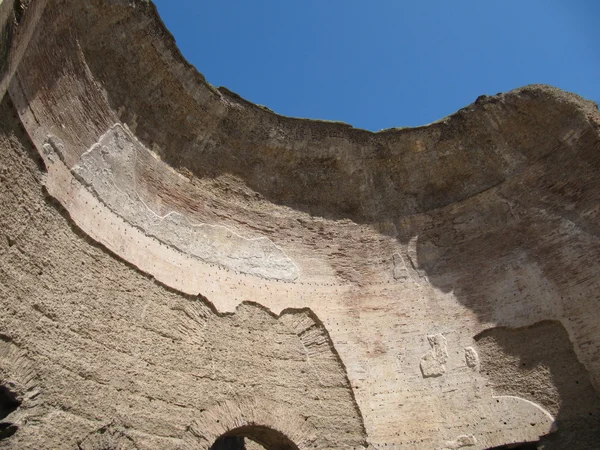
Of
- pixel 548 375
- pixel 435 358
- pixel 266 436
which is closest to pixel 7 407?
pixel 266 436

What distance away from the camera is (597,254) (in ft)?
23.7

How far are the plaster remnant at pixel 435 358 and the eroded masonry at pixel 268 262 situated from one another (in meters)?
0.03

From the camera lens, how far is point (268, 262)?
8.17m

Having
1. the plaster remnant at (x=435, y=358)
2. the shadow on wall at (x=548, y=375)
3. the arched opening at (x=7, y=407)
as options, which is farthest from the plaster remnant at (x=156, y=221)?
the shadow on wall at (x=548, y=375)

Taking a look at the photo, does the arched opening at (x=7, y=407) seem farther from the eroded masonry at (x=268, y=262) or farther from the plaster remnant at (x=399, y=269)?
the plaster remnant at (x=399, y=269)

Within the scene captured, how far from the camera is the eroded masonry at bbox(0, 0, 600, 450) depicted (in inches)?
216

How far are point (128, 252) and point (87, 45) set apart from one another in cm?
264

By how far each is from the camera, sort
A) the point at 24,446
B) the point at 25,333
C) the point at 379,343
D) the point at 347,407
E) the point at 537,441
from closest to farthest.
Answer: the point at 24,446
the point at 25,333
the point at 537,441
the point at 347,407
the point at 379,343

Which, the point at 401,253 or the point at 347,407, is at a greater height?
the point at 401,253

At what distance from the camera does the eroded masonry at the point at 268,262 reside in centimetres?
548

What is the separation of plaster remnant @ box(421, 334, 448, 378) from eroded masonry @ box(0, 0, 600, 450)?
0.03 metres

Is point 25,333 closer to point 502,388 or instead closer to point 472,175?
point 502,388

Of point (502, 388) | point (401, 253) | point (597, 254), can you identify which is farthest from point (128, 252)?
point (597, 254)

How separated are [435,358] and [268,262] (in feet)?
9.04
